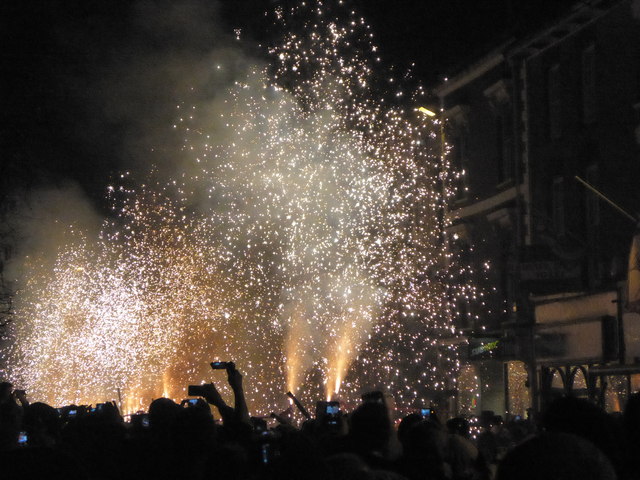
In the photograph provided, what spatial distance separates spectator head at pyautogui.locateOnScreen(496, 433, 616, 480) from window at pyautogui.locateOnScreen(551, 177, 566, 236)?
2134 centimetres

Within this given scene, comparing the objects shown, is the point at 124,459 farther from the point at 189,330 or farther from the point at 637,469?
the point at 189,330

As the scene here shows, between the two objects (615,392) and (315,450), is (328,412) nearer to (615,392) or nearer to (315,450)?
(315,450)

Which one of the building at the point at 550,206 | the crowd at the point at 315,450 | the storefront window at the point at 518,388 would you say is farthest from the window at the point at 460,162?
the crowd at the point at 315,450

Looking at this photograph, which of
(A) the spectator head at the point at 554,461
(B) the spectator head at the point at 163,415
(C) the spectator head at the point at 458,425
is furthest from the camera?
(C) the spectator head at the point at 458,425

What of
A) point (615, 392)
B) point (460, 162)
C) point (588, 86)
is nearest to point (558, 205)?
point (588, 86)

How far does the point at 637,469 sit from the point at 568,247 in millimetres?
18739

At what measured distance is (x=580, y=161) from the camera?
2275 cm

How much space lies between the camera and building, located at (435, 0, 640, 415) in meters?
21.0

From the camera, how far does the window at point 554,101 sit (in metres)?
23.6

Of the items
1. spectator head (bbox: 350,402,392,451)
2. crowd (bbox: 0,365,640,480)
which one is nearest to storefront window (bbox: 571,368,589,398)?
crowd (bbox: 0,365,640,480)

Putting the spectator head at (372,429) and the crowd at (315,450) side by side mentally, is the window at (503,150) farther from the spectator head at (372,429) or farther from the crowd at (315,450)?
the spectator head at (372,429)

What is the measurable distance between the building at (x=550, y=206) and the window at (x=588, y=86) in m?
0.03

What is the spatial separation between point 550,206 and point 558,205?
0.92 ft

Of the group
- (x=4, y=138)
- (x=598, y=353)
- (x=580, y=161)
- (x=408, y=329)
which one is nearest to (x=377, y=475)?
(x=4, y=138)
